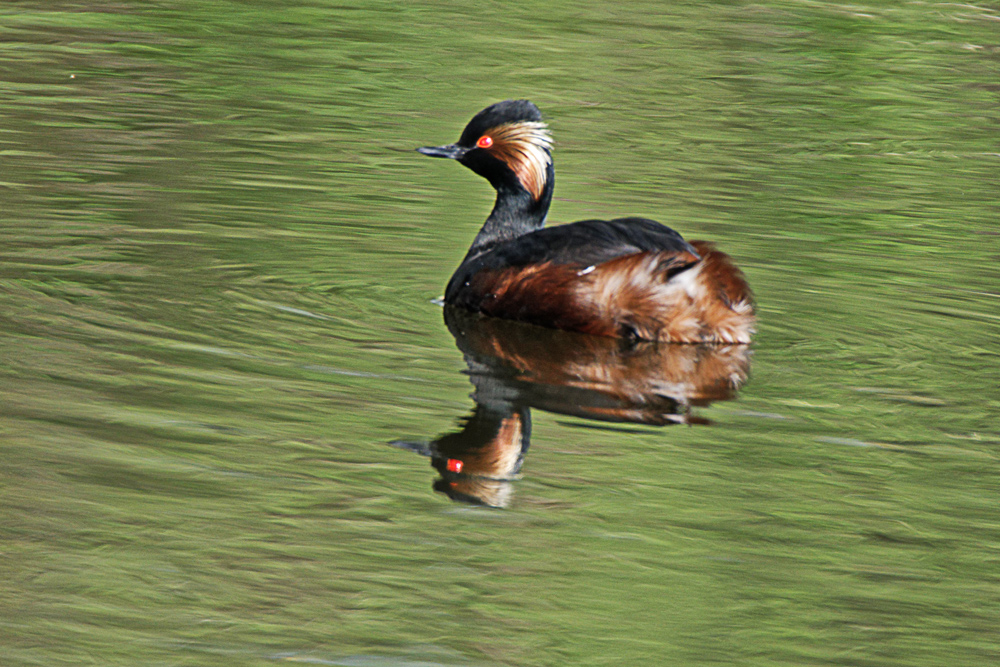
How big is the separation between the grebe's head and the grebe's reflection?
3.27 feet

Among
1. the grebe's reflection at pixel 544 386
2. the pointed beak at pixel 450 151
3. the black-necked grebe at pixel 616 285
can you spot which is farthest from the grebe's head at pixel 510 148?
the grebe's reflection at pixel 544 386

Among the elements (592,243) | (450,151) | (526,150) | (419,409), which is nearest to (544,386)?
(419,409)

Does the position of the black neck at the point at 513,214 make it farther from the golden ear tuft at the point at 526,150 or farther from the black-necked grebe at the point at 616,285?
the black-necked grebe at the point at 616,285

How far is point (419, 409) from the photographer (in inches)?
248

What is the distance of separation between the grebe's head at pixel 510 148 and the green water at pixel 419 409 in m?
0.69

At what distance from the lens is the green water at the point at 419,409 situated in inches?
178

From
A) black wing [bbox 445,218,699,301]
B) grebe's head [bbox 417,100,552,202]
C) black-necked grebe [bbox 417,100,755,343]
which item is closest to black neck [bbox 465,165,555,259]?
grebe's head [bbox 417,100,552,202]

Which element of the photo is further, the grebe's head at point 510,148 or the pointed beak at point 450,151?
the pointed beak at point 450,151

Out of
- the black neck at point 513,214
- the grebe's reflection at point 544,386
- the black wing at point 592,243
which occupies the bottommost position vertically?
the grebe's reflection at point 544,386

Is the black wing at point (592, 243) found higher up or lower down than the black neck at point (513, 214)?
higher up

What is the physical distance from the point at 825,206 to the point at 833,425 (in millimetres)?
5039

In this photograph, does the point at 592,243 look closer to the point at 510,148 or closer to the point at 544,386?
the point at 544,386

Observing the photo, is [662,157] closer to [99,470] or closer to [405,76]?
[405,76]

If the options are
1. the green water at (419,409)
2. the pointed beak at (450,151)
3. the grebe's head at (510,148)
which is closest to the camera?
the green water at (419,409)
